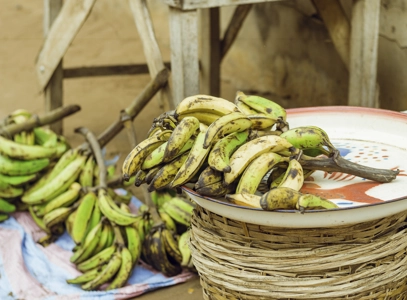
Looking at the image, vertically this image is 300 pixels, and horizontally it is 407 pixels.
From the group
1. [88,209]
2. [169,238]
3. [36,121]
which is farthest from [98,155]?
[169,238]

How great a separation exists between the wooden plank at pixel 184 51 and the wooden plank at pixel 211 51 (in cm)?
163

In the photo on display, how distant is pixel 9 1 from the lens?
8.57 m

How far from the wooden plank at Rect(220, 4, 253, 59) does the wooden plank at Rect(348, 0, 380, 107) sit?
1206 millimetres

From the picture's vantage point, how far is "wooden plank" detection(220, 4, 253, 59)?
13.5 feet

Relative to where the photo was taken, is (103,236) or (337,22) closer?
(103,236)

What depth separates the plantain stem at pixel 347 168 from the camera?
1558mm

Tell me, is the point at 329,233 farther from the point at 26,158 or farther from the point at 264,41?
the point at 264,41

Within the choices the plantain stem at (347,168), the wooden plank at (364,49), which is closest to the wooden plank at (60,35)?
the wooden plank at (364,49)

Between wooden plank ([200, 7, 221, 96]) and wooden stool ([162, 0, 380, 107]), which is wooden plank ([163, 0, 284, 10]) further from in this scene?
wooden plank ([200, 7, 221, 96])

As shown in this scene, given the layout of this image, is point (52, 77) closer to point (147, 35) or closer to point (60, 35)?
point (60, 35)

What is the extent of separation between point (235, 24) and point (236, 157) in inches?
111

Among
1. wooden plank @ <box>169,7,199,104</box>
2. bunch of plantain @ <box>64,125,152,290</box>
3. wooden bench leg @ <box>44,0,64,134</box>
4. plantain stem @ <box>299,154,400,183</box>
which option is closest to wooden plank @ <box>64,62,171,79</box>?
wooden bench leg @ <box>44,0,64,134</box>

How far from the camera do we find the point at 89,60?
7.21 m

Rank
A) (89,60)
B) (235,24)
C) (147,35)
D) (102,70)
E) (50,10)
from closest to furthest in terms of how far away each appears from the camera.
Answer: (147,35) → (50,10) → (102,70) → (235,24) → (89,60)
